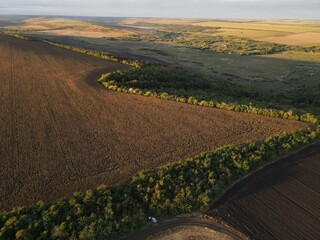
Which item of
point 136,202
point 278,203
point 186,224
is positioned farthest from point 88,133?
point 278,203

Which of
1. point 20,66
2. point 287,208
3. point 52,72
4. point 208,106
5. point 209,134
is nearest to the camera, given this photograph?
point 287,208

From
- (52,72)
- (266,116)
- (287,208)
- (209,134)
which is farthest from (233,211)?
(52,72)

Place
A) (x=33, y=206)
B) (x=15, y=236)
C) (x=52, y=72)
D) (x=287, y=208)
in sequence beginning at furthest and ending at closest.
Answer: (x=52, y=72), (x=287, y=208), (x=33, y=206), (x=15, y=236)

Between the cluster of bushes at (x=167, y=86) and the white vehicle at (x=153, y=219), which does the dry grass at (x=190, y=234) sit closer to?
the white vehicle at (x=153, y=219)

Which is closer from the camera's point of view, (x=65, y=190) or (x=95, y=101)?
(x=65, y=190)

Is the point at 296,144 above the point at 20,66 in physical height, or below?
below

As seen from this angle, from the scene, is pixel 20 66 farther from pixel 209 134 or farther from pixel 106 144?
pixel 209 134

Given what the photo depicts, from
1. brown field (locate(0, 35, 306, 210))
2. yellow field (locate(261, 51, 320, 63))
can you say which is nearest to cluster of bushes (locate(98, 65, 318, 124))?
brown field (locate(0, 35, 306, 210))

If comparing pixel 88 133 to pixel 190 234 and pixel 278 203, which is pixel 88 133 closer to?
pixel 190 234
